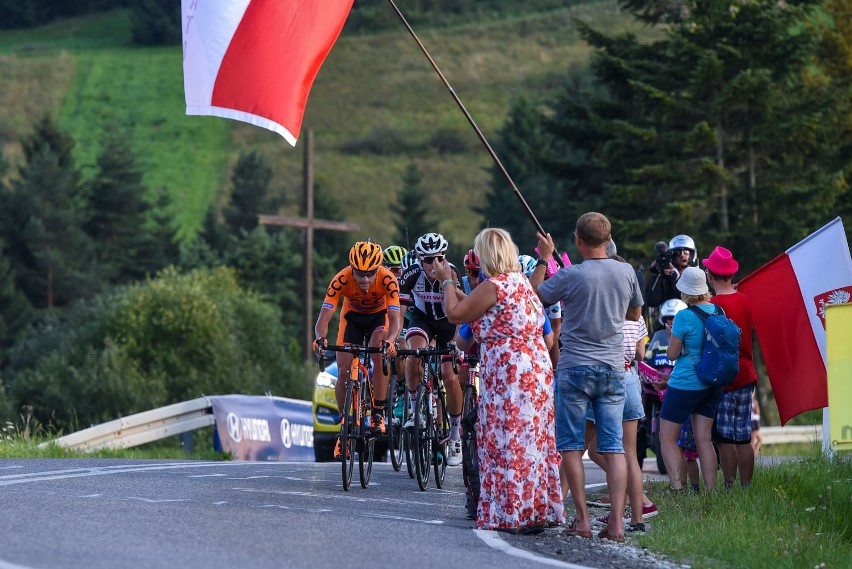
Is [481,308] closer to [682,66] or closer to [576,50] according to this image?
[682,66]

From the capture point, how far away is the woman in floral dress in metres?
10.2

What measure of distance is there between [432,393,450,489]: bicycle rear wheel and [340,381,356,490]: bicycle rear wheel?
80 cm

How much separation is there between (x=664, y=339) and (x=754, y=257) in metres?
25.5

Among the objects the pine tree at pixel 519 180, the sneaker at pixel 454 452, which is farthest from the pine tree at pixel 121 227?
the sneaker at pixel 454 452

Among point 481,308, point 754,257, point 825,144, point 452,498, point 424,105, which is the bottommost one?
point 452,498

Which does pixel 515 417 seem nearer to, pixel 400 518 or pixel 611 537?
pixel 611 537

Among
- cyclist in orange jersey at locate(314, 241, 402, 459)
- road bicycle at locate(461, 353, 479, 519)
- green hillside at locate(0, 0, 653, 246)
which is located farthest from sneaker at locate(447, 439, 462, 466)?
green hillside at locate(0, 0, 653, 246)

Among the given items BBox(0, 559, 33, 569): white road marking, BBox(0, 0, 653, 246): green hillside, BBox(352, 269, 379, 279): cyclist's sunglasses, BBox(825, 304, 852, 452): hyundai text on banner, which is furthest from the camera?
BBox(0, 0, 653, 246): green hillside

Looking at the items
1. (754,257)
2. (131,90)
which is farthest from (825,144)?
(131,90)

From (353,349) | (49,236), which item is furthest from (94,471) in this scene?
(49,236)

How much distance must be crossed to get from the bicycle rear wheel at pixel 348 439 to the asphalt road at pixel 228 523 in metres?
0.18

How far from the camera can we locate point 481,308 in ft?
33.7

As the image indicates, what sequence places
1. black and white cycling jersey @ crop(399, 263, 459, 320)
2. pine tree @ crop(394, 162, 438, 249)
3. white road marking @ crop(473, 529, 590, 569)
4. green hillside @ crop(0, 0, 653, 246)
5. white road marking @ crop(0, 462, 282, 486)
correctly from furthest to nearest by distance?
green hillside @ crop(0, 0, 653, 246), pine tree @ crop(394, 162, 438, 249), black and white cycling jersey @ crop(399, 263, 459, 320), white road marking @ crop(0, 462, 282, 486), white road marking @ crop(473, 529, 590, 569)

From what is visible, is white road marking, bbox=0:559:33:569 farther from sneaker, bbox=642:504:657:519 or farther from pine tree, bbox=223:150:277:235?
pine tree, bbox=223:150:277:235
